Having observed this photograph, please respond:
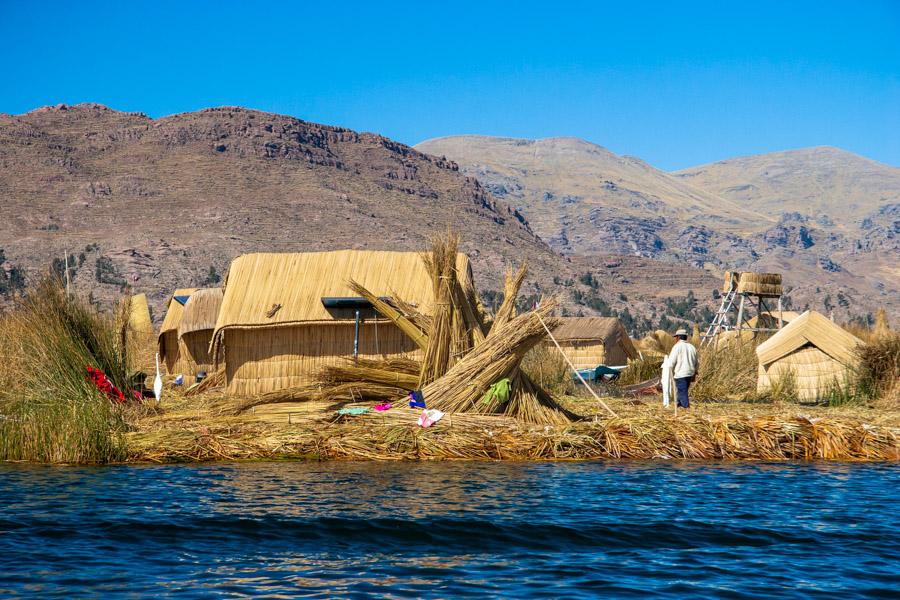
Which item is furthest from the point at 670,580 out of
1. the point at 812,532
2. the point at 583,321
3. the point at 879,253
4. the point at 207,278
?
the point at 879,253

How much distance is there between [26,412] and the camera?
39.5ft

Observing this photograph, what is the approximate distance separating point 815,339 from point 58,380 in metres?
12.3

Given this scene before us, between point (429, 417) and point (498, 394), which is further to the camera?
point (498, 394)

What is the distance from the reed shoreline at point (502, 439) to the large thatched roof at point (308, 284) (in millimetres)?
4694

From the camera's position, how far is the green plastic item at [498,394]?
1315 cm

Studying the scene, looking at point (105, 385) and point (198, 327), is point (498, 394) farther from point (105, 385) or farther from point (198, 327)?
point (198, 327)

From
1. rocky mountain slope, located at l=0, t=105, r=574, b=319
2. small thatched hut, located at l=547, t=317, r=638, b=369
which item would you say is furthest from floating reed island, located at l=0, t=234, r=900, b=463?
rocky mountain slope, located at l=0, t=105, r=574, b=319

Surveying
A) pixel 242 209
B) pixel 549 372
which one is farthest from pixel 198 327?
pixel 242 209

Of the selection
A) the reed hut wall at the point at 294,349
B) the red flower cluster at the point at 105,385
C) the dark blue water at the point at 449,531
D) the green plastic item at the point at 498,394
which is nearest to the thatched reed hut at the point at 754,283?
the reed hut wall at the point at 294,349

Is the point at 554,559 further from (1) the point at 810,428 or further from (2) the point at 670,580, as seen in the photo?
(1) the point at 810,428

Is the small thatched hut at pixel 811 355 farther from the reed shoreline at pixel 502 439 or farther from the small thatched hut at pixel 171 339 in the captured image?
the small thatched hut at pixel 171 339

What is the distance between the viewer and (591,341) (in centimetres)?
2994

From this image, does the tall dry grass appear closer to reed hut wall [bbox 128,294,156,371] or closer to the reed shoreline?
the reed shoreline

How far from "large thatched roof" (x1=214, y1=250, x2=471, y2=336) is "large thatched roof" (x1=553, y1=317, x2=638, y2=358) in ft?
40.2
